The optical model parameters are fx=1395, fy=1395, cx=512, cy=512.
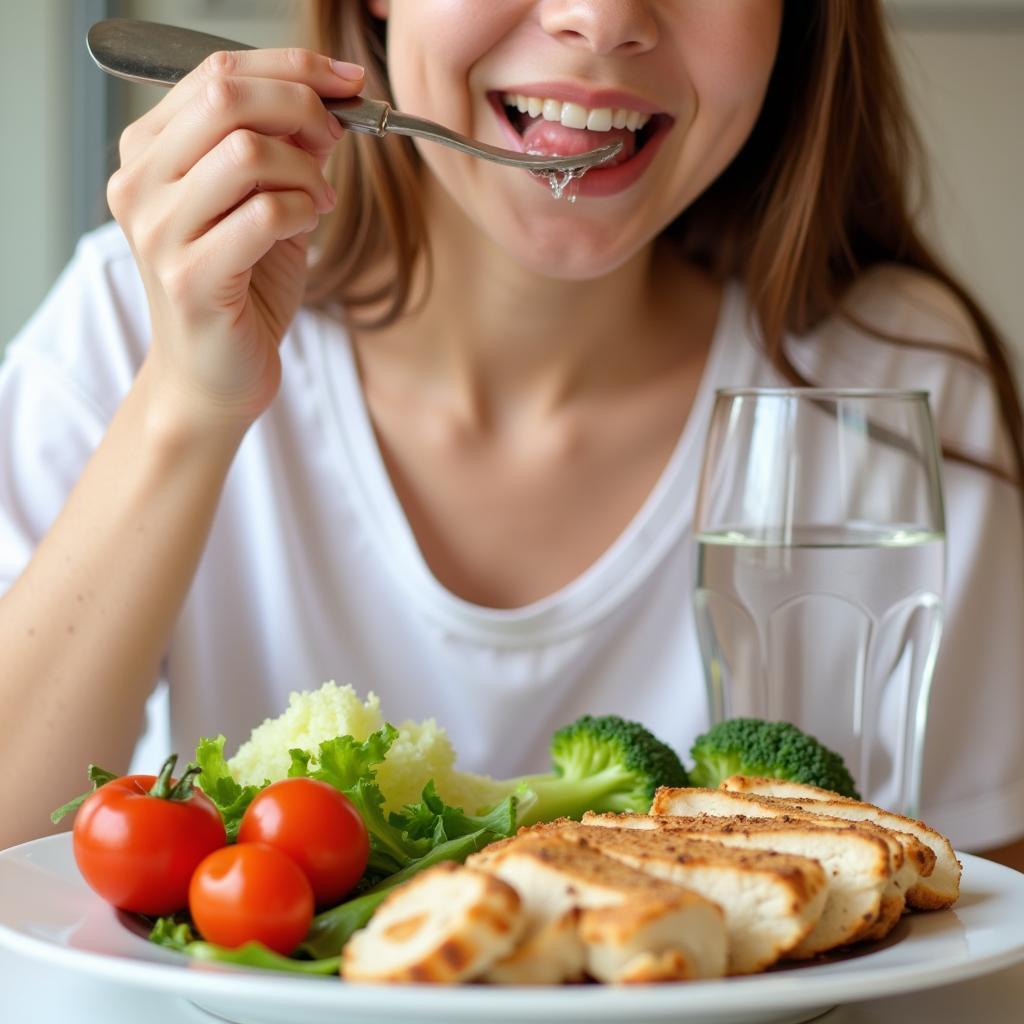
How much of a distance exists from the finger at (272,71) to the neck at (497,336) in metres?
0.61

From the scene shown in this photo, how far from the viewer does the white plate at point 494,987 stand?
0.60 m

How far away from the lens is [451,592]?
5.80 feet

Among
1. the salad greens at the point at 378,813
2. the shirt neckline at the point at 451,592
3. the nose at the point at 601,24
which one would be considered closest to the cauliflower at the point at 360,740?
the salad greens at the point at 378,813

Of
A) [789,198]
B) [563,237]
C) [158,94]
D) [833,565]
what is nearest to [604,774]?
[833,565]

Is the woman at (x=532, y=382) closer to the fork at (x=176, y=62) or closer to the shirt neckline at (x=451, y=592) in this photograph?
the shirt neckline at (x=451, y=592)

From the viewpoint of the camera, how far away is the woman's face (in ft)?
4.69

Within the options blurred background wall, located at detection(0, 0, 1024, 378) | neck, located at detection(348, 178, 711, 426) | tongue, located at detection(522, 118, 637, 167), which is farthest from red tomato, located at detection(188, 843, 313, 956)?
blurred background wall, located at detection(0, 0, 1024, 378)

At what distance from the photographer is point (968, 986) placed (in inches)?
33.3

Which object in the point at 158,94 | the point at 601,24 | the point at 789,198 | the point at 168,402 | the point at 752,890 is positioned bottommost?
the point at 752,890

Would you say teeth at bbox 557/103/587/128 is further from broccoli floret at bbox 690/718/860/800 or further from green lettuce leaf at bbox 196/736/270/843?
green lettuce leaf at bbox 196/736/270/843

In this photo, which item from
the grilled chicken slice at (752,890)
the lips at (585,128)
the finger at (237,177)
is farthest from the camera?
the lips at (585,128)

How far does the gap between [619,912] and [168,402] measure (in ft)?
2.92

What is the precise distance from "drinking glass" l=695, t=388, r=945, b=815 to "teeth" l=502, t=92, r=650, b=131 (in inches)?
16.0

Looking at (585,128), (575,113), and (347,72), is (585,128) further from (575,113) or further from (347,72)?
(347,72)
